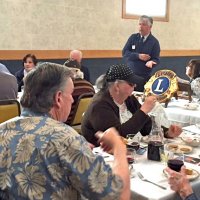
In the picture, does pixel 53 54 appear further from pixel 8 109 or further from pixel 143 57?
pixel 8 109

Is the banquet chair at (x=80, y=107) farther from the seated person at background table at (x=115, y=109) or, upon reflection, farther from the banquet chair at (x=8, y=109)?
the seated person at background table at (x=115, y=109)

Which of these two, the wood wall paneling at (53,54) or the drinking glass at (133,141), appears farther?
the wood wall paneling at (53,54)

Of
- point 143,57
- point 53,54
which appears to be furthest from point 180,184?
point 53,54

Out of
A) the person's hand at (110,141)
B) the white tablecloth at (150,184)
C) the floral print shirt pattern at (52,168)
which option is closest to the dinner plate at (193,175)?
the white tablecloth at (150,184)

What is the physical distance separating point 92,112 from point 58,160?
50.6 inches

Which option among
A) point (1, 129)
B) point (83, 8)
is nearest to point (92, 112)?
point (1, 129)

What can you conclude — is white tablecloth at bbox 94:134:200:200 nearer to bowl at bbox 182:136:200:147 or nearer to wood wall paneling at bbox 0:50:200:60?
bowl at bbox 182:136:200:147

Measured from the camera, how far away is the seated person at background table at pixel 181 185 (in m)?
1.57

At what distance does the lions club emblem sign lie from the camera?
11.5 ft

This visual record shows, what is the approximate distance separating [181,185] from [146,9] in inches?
270

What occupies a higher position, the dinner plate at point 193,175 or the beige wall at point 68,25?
the beige wall at point 68,25

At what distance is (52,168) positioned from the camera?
3.79 feet

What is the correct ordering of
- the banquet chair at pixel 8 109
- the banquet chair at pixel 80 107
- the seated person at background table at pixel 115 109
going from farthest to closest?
the banquet chair at pixel 80 107 → the banquet chair at pixel 8 109 → the seated person at background table at pixel 115 109

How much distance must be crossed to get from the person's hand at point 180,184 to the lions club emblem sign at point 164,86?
1.92m
